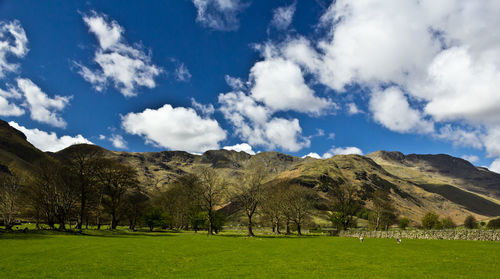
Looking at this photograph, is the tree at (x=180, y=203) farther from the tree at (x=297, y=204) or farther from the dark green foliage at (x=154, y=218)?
the tree at (x=297, y=204)

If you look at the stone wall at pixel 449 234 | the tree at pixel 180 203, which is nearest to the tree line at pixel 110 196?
the tree at pixel 180 203

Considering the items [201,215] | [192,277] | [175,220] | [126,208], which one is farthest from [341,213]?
[192,277]

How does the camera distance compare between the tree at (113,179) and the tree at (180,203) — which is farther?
the tree at (180,203)

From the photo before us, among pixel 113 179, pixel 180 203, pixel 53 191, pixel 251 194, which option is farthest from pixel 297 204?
pixel 53 191

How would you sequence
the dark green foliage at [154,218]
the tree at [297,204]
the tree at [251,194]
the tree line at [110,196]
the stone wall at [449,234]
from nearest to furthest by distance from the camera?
the stone wall at [449,234] → the tree line at [110,196] → the tree at [251,194] → the tree at [297,204] → the dark green foliage at [154,218]

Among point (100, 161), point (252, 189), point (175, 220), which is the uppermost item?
point (100, 161)

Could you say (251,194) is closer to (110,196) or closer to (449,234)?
(110,196)

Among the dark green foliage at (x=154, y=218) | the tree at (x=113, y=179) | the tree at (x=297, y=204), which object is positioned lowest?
the dark green foliage at (x=154, y=218)

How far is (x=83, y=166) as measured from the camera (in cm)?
7225

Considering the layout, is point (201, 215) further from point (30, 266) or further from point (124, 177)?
point (30, 266)

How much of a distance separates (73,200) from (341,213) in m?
96.9

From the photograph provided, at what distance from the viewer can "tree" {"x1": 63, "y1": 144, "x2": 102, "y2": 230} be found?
2825 inches

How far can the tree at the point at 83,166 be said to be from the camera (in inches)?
2825

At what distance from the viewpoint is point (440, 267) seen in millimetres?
25156
